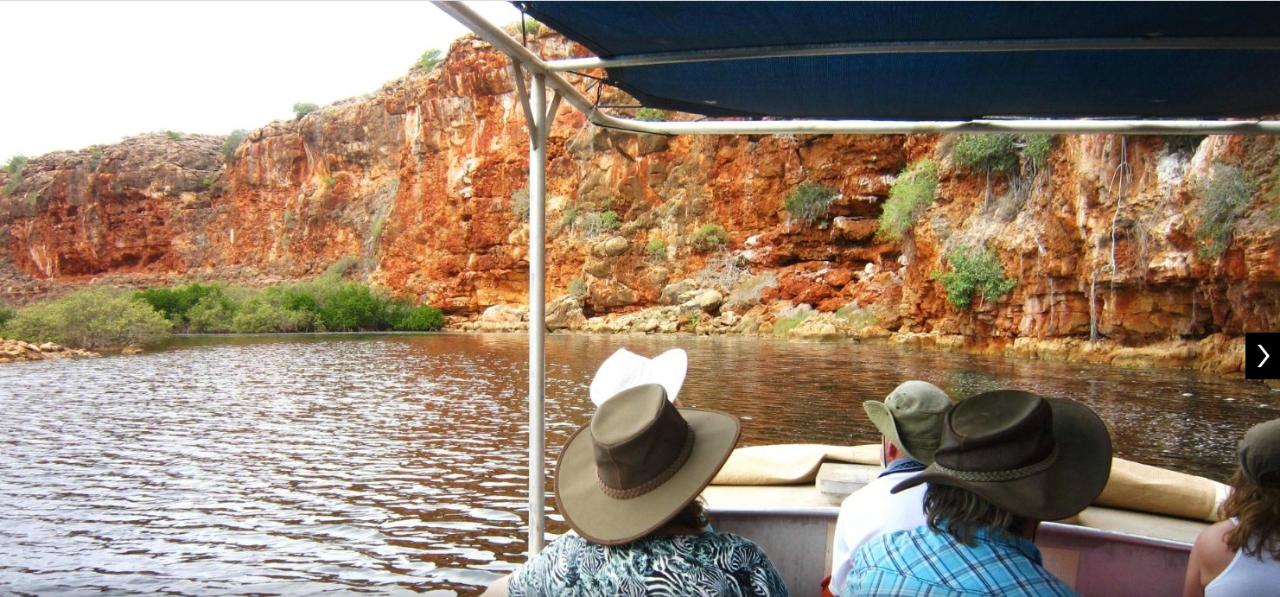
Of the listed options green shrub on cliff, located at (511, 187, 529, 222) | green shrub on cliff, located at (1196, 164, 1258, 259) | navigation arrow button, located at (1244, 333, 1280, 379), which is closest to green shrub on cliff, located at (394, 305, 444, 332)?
green shrub on cliff, located at (511, 187, 529, 222)

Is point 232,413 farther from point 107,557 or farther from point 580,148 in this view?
point 580,148

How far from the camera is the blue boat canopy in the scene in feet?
7.58

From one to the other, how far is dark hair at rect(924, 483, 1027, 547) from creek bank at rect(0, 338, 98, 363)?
2447 cm

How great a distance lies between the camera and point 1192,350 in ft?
46.0

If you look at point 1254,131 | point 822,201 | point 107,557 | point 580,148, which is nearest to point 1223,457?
point 1254,131

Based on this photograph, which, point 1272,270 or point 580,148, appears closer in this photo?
point 1272,270

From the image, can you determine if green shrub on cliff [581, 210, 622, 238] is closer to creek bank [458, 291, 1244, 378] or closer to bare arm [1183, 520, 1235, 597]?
creek bank [458, 291, 1244, 378]

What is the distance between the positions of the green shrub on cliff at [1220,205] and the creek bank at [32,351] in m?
24.3

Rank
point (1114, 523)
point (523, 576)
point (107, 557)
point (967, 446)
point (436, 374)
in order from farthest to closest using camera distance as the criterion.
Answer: point (436, 374)
point (107, 557)
point (1114, 523)
point (523, 576)
point (967, 446)

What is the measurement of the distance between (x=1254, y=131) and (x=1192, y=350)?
41.4ft

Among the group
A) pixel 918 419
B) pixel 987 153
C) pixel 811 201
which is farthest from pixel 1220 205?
pixel 811 201

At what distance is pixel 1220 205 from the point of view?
12.6 meters

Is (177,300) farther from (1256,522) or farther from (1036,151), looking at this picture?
(1256,522)

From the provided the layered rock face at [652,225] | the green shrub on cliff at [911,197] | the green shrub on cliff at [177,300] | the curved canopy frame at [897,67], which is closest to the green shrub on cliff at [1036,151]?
the layered rock face at [652,225]
